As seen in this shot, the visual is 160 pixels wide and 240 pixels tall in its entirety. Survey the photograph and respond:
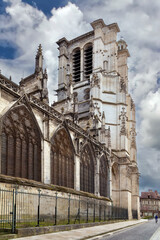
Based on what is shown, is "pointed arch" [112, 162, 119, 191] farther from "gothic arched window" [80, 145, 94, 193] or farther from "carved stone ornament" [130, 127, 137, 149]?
"gothic arched window" [80, 145, 94, 193]

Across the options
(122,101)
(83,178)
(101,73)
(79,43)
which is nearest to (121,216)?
(83,178)

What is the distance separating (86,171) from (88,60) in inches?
1118

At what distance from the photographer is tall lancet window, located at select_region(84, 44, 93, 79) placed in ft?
165

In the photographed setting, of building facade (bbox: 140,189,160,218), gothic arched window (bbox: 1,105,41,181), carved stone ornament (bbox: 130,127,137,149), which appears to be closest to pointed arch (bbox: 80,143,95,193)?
gothic arched window (bbox: 1,105,41,181)

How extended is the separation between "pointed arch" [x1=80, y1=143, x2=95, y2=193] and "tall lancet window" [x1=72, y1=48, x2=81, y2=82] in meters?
24.6

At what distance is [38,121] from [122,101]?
25669 mm

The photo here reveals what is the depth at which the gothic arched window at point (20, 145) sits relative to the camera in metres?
17.3

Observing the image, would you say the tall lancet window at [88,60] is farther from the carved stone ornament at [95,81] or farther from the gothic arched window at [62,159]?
the gothic arched window at [62,159]

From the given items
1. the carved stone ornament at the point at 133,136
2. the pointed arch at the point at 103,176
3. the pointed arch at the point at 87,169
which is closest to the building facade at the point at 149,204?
the carved stone ornament at the point at 133,136

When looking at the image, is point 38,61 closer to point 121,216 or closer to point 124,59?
point 121,216

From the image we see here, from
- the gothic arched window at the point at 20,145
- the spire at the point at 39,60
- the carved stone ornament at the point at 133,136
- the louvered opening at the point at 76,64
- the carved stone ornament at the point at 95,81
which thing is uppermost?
the louvered opening at the point at 76,64

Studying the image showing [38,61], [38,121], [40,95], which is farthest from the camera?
[38,61]

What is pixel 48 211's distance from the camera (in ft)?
57.7

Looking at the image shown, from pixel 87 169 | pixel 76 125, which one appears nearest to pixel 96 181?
pixel 87 169
